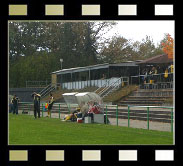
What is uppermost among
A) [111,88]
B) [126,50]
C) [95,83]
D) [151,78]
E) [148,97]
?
[126,50]

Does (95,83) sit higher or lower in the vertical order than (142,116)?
higher

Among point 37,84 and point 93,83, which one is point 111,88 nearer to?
point 93,83

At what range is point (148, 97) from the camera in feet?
98.3

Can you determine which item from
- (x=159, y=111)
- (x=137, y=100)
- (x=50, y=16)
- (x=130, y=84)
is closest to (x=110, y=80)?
(x=130, y=84)

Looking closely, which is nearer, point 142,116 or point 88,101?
point 142,116

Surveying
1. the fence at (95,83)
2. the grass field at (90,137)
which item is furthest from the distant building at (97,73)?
the grass field at (90,137)

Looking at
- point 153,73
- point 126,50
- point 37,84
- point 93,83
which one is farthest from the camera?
point 37,84

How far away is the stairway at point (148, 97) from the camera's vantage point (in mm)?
28084

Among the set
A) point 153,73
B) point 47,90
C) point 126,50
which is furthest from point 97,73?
point 153,73

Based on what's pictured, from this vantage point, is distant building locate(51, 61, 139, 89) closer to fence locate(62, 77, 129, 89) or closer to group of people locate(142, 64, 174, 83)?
fence locate(62, 77, 129, 89)

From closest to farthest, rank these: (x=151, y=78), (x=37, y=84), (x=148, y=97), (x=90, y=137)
Answer: (x=90, y=137)
(x=148, y=97)
(x=151, y=78)
(x=37, y=84)
